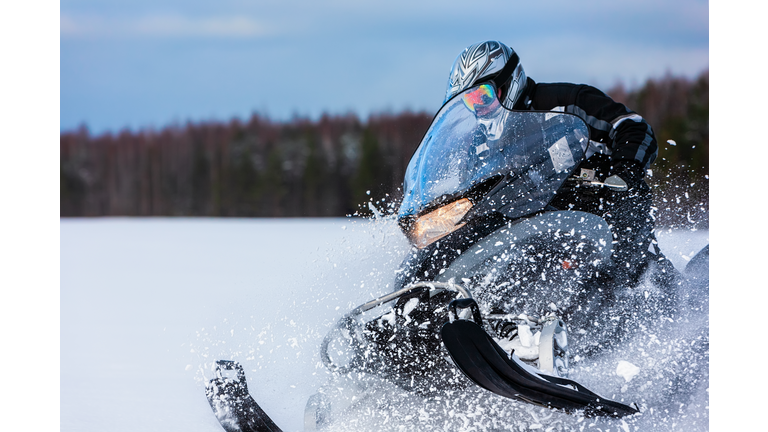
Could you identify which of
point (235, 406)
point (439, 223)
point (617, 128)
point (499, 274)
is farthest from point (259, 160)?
point (499, 274)

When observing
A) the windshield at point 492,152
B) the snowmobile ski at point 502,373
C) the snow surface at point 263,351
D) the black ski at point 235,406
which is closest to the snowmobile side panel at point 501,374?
the snowmobile ski at point 502,373

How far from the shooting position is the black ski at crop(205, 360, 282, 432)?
6.74ft

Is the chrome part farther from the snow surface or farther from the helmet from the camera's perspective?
the helmet

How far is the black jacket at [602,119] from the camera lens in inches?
82.2

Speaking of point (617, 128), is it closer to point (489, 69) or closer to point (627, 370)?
point (489, 69)

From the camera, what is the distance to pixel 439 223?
1.91m

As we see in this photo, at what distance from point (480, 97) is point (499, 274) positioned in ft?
2.21

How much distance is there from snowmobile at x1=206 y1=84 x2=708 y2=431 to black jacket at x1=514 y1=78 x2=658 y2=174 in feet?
0.49

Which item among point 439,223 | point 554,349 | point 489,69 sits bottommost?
point 554,349

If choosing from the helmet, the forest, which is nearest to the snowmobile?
the helmet
